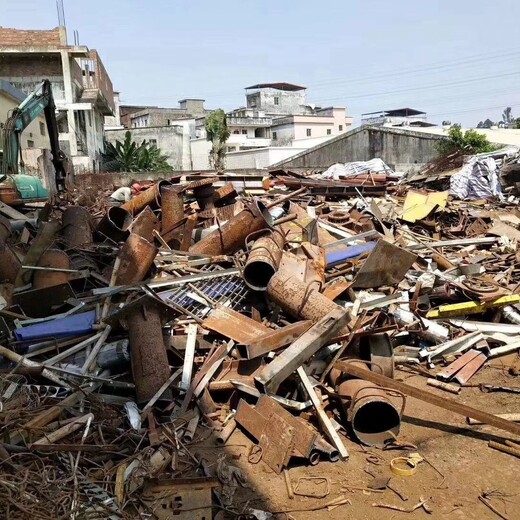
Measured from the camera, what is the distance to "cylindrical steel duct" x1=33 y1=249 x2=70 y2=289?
567 centimetres

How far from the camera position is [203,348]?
493 centimetres

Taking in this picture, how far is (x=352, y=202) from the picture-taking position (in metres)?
10.8

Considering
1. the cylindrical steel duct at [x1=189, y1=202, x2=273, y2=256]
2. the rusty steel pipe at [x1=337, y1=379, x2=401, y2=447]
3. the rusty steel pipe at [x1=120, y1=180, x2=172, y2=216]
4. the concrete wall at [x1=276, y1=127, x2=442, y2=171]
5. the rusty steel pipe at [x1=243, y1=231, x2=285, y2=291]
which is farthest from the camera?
the concrete wall at [x1=276, y1=127, x2=442, y2=171]

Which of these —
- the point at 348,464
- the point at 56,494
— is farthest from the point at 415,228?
the point at 56,494

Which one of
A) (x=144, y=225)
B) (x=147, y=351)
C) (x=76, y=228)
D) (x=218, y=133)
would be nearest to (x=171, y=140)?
(x=218, y=133)

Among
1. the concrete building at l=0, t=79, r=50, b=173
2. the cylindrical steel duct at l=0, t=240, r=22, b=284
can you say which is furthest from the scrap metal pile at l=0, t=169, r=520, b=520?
the concrete building at l=0, t=79, r=50, b=173

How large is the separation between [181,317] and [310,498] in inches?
93.9

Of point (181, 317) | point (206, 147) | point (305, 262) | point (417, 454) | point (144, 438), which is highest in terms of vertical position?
point (206, 147)

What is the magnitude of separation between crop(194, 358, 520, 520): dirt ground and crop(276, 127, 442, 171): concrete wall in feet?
59.4

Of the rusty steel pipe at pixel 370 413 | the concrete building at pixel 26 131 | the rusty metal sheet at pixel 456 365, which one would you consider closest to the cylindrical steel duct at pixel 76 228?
the rusty steel pipe at pixel 370 413

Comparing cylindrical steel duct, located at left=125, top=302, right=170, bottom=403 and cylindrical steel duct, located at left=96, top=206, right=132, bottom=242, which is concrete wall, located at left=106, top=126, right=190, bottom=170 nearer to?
cylindrical steel duct, located at left=96, top=206, right=132, bottom=242

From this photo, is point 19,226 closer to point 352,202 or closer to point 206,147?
point 352,202

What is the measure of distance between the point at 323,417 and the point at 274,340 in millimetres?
827

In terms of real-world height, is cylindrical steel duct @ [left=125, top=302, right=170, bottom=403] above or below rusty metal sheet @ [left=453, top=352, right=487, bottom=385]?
above
